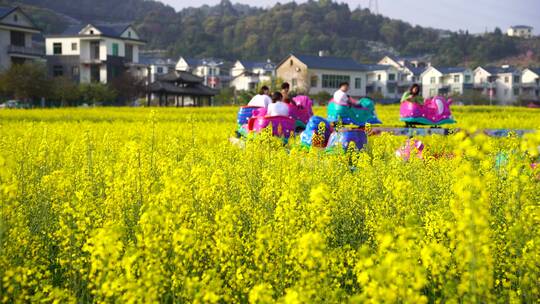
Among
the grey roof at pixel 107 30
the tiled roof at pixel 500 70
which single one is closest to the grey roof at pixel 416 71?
the tiled roof at pixel 500 70

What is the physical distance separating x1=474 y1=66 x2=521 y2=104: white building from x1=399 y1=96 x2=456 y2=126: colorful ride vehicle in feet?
199

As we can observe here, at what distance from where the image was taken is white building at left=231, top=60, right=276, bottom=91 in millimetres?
68750

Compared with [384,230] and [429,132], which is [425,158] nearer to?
[384,230]

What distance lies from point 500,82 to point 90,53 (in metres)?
48.3

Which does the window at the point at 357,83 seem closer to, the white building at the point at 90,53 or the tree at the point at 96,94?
the white building at the point at 90,53

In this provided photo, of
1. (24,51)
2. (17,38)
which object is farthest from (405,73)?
(17,38)

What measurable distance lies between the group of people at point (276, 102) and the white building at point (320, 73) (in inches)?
1563

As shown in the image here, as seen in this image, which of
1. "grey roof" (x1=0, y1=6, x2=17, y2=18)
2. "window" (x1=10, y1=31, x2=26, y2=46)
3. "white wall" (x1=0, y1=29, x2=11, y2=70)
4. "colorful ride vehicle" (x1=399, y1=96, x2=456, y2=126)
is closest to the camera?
"colorful ride vehicle" (x1=399, y1=96, x2=456, y2=126)

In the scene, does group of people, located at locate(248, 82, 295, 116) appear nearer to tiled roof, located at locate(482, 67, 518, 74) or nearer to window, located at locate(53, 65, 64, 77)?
window, located at locate(53, 65, 64, 77)

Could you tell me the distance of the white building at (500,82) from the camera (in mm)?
70000

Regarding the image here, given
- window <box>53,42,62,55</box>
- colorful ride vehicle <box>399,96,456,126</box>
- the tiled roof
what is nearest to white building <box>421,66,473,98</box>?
the tiled roof

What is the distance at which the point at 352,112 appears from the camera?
11.7 metres

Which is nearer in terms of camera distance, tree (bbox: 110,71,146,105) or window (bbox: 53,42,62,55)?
tree (bbox: 110,71,146,105)

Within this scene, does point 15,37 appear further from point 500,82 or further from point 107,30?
point 500,82
